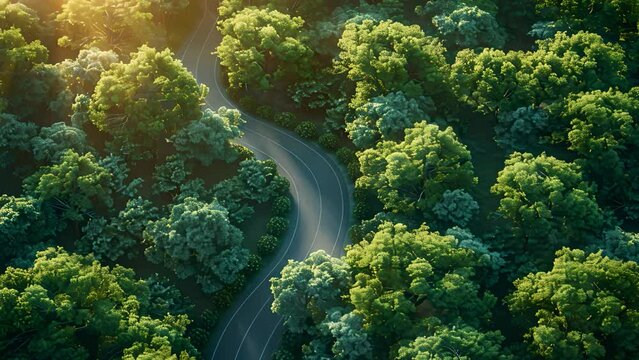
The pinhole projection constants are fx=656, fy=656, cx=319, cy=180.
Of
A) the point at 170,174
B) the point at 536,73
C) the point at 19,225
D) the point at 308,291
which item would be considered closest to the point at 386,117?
the point at 536,73

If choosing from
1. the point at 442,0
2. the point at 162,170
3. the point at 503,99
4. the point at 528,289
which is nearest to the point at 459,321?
the point at 528,289

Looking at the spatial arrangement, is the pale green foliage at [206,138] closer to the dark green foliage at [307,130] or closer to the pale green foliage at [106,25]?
the dark green foliage at [307,130]

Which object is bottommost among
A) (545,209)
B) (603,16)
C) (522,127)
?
(545,209)

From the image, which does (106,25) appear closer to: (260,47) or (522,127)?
(260,47)

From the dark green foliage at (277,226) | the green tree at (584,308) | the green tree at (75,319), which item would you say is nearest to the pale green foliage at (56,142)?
the green tree at (75,319)

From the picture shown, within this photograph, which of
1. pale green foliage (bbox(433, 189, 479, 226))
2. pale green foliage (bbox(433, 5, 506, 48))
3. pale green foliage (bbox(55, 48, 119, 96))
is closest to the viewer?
pale green foliage (bbox(433, 189, 479, 226))

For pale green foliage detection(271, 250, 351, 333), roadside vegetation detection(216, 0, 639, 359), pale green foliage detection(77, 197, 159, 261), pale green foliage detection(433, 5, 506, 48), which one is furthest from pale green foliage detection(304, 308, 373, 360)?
pale green foliage detection(433, 5, 506, 48)

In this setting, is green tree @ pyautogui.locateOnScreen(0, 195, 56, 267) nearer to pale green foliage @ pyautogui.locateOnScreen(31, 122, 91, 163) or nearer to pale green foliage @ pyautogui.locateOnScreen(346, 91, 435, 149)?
pale green foliage @ pyautogui.locateOnScreen(31, 122, 91, 163)
